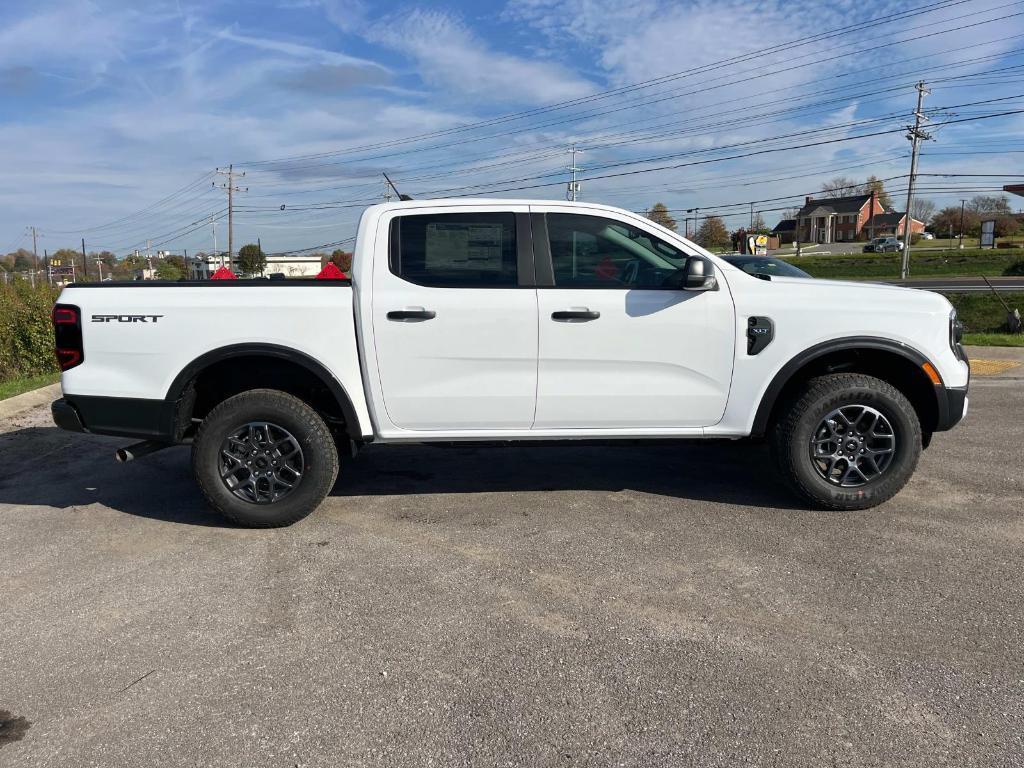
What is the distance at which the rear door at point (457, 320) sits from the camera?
450 cm

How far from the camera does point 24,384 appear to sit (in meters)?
10.1

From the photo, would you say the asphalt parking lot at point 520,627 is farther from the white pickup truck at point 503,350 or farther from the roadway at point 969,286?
the roadway at point 969,286

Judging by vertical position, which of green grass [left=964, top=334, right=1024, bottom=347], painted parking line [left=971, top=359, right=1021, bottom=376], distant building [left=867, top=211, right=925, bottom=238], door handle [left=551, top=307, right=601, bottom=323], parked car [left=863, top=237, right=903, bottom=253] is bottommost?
painted parking line [left=971, top=359, right=1021, bottom=376]

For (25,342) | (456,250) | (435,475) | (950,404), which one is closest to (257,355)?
(456,250)

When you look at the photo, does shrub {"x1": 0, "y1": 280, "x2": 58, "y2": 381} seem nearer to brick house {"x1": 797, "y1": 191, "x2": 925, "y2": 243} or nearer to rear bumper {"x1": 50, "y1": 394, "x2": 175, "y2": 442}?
rear bumper {"x1": 50, "y1": 394, "x2": 175, "y2": 442}

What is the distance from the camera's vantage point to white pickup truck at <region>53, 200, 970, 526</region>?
4.50 m

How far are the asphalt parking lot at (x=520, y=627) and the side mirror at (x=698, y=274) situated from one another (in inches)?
56.5

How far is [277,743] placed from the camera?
103 inches

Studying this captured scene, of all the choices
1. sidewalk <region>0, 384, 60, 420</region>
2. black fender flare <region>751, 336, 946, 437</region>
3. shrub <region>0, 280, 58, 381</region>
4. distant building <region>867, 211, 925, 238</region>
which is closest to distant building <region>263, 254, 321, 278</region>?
shrub <region>0, 280, 58, 381</region>

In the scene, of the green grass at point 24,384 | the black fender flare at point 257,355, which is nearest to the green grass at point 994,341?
the black fender flare at point 257,355

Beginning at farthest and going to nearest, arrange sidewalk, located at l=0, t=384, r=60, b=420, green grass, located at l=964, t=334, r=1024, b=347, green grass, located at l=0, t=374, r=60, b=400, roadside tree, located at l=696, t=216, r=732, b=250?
roadside tree, located at l=696, t=216, r=732, b=250 → green grass, located at l=964, t=334, r=1024, b=347 → green grass, located at l=0, t=374, r=60, b=400 → sidewalk, located at l=0, t=384, r=60, b=420

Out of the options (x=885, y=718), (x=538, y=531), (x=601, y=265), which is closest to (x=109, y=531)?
(x=538, y=531)

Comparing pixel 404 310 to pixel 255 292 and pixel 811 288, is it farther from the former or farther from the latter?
pixel 811 288

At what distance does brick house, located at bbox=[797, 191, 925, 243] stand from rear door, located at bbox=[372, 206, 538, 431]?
111m
